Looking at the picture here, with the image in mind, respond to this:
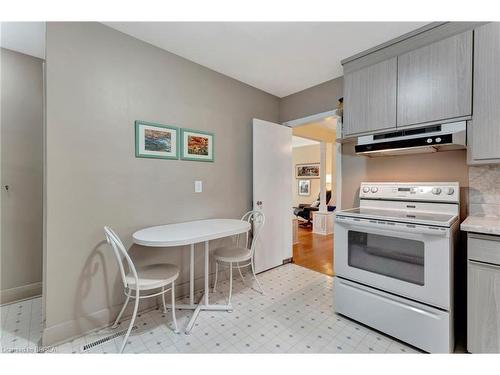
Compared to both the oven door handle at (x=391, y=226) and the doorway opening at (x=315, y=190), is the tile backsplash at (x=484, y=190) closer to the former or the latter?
the oven door handle at (x=391, y=226)

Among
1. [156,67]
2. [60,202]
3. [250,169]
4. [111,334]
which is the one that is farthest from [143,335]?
[156,67]

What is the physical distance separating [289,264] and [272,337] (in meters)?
1.66

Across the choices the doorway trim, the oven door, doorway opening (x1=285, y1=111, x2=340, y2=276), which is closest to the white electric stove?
the oven door

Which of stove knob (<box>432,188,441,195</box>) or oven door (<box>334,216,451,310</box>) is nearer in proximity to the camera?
oven door (<box>334,216,451,310</box>)

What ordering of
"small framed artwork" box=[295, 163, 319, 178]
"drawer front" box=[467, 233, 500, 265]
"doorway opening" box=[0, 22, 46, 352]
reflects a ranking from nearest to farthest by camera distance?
Answer: 1. "drawer front" box=[467, 233, 500, 265]
2. "doorway opening" box=[0, 22, 46, 352]
3. "small framed artwork" box=[295, 163, 319, 178]

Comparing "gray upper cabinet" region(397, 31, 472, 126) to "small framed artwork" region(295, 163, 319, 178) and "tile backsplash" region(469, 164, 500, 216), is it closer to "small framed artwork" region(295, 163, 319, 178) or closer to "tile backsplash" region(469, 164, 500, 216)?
"tile backsplash" region(469, 164, 500, 216)

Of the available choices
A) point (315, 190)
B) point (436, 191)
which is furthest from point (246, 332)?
point (315, 190)

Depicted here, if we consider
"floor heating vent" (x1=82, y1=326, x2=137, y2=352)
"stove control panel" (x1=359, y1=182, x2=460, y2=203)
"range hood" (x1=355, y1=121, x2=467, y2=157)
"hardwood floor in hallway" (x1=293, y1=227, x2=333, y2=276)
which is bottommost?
"floor heating vent" (x1=82, y1=326, x2=137, y2=352)

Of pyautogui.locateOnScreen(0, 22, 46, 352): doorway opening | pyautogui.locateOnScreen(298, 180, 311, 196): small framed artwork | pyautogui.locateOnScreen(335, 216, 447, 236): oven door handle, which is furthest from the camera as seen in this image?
pyautogui.locateOnScreen(298, 180, 311, 196): small framed artwork

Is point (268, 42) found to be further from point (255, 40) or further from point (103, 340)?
point (103, 340)

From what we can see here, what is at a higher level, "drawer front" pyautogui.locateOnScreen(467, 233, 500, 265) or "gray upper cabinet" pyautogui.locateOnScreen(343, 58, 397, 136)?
"gray upper cabinet" pyautogui.locateOnScreen(343, 58, 397, 136)

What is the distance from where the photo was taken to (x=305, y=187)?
25.2 feet

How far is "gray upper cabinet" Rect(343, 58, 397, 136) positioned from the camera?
6.56 ft
